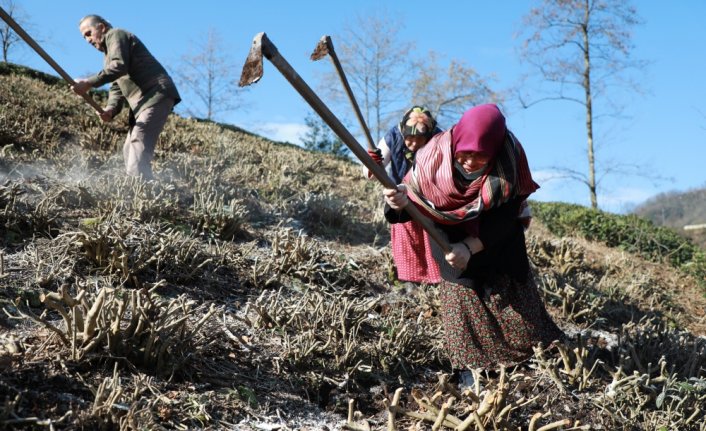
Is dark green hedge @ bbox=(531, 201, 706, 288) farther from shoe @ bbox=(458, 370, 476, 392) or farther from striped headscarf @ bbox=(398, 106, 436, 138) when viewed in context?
shoe @ bbox=(458, 370, 476, 392)

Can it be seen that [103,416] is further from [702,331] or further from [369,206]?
[702,331]

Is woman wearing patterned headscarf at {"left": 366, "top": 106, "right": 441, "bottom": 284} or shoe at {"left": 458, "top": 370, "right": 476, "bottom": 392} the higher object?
woman wearing patterned headscarf at {"left": 366, "top": 106, "right": 441, "bottom": 284}

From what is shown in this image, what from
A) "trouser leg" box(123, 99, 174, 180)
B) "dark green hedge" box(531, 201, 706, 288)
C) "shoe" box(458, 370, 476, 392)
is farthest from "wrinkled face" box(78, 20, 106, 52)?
"dark green hedge" box(531, 201, 706, 288)

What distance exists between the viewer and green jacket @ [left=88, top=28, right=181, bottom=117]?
18.5 ft

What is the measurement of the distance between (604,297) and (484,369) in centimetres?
256

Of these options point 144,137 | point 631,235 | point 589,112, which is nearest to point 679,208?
point 589,112

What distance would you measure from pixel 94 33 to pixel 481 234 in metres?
4.48

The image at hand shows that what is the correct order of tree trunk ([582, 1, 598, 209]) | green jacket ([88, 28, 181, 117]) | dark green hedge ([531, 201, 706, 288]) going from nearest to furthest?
Answer: green jacket ([88, 28, 181, 117]) → dark green hedge ([531, 201, 706, 288]) → tree trunk ([582, 1, 598, 209])

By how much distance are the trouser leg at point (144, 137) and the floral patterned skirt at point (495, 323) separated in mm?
→ 3774

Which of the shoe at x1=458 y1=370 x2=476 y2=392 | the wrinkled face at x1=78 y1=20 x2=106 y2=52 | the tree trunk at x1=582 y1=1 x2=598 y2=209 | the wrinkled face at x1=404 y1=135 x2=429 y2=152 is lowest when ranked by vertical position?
the shoe at x1=458 y1=370 x2=476 y2=392

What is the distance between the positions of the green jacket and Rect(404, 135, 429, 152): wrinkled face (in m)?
2.82

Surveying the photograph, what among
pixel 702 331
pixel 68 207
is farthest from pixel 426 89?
pixel 68 207

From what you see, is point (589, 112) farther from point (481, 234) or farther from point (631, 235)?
point (481, 234)

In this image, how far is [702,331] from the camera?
640 centimetres
